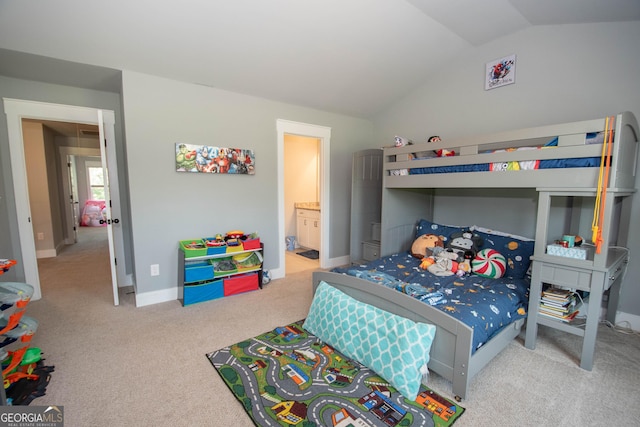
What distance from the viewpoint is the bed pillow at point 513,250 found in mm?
2574

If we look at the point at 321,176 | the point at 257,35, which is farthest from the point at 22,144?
the point at 321,176

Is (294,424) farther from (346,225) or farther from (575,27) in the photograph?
(575,27)

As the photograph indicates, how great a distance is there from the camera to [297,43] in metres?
2.70

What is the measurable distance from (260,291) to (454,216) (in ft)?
8.71

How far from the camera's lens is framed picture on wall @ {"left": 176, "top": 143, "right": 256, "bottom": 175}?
301 centimetres

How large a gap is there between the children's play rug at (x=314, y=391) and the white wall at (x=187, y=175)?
59.5 inches

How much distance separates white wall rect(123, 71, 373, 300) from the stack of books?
114 inches

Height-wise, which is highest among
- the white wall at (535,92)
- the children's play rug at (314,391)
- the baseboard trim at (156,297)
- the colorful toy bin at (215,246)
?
the white wall at (535,92)

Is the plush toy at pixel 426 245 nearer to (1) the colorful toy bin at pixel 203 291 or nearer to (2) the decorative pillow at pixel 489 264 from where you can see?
(2) the decorative pillow at pixel 489 264

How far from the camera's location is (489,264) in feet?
8.56

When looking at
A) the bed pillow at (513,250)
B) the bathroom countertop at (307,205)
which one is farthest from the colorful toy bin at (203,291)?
the bed pillow at (513,250)

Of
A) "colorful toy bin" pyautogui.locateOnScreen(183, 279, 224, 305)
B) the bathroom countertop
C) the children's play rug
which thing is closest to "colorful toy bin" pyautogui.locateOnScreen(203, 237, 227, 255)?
"colorful toy bin" pyautogui.locateOnScreen(183, 279, 224, 305)

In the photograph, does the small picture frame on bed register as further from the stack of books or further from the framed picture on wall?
the framed picture on wall

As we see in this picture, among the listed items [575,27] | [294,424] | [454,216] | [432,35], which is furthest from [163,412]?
[575,27]
